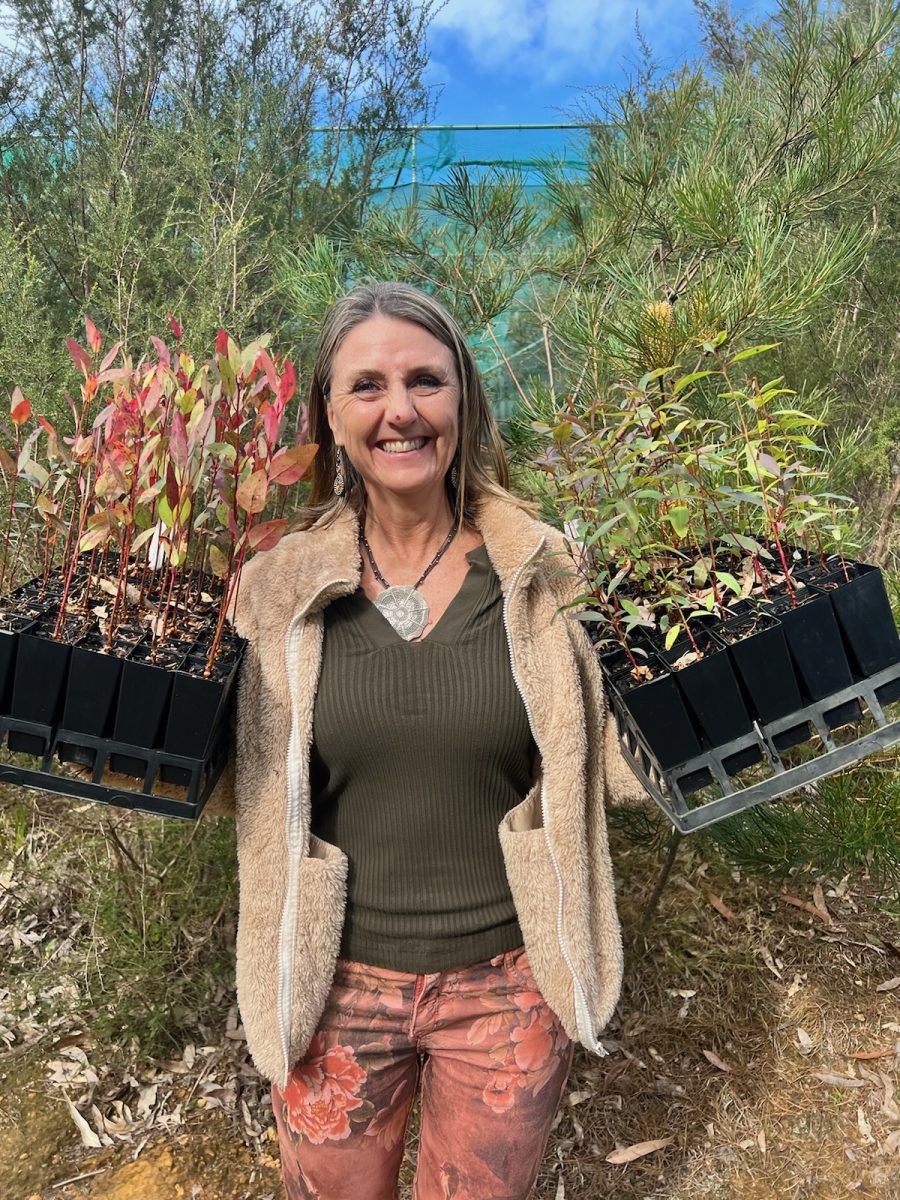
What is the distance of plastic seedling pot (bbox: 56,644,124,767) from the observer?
3.58ft

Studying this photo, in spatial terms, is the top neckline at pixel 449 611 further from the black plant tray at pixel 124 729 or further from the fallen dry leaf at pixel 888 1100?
the fallen dry leaf at pixel 888 1100

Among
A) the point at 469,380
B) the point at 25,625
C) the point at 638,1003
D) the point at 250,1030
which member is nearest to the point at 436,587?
the point at 469,380

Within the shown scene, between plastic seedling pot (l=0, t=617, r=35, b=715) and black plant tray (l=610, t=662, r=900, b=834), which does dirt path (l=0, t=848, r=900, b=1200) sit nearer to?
black plant tray (l=610, t=662, r=900, b=834)

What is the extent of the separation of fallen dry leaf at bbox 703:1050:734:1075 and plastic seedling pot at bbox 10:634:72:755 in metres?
2.04

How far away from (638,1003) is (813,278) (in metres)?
1.97

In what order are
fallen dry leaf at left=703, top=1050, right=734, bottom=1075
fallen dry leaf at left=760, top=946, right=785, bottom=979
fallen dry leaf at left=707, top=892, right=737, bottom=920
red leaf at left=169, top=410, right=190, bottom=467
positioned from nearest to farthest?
red leaf at left=169, top=410, right=190, bottom=467 → fallen dry leaf at left=703, top=1050, right=734, bottom=1075 → fallen dry leaf at left=760, top=946, right=785, bottom=979 → fallen dry leaf at left=707, top=892, right=737, bottom=920

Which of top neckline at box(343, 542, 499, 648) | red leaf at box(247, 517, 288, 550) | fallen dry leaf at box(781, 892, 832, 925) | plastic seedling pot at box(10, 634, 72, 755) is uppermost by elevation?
red leaf at box(247, 517, 288, 550)

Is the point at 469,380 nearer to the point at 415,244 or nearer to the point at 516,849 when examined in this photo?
the point at 516,849

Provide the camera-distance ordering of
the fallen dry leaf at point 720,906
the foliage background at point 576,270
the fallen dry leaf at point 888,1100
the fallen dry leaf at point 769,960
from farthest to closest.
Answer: the fallen dry leaf at point 720,906 → the fallen dry leaf at point 769,960 → the fallen dry leaf at point 888,1100 → the foliage background at point 576,270

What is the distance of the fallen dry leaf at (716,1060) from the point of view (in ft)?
7.55

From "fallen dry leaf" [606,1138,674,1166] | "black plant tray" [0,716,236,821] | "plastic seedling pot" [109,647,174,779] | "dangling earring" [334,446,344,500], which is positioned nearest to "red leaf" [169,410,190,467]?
"plastic seedling pot" [109,647,174,779]

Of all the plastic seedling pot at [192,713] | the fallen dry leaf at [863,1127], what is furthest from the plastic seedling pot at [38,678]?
the fallen dry leaf at [863,1127]

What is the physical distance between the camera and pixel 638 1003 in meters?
2.48

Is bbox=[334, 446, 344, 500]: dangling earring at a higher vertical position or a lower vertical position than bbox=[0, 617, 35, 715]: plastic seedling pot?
higher
